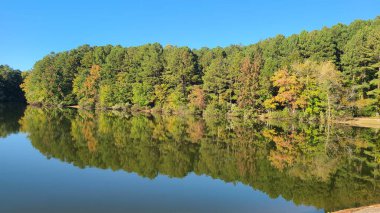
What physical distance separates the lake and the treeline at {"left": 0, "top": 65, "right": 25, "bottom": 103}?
94238 mm

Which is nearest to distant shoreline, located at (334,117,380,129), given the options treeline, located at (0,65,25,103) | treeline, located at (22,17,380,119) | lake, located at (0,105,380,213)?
treeline, located at (22,17,380,119)

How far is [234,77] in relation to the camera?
67.1m

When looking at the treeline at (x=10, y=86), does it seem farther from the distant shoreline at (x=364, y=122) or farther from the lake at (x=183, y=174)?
the distant shoreline at (x=364, y=122)

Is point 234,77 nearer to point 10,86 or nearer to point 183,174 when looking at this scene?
point 183,174

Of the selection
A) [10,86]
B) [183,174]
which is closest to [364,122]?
[183,174]

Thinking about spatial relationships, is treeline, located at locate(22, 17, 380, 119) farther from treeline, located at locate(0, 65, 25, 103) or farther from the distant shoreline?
treeline, located at locate(0, 65, 25, 103)

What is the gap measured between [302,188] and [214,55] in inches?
3012

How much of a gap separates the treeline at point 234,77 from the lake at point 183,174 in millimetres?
22262

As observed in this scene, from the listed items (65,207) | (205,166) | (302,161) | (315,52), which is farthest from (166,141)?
(315,52)

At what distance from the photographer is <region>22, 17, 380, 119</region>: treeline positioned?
54625 mm

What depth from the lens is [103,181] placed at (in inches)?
698

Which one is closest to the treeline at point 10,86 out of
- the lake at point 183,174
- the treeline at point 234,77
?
the treeline at point 234,77

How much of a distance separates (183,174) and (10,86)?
383 ft

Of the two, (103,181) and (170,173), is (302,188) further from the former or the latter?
(103,181)
